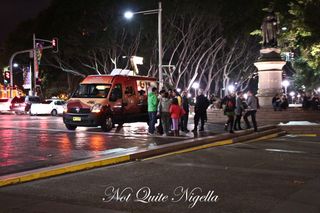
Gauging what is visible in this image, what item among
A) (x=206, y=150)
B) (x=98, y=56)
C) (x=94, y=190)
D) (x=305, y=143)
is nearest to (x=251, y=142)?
(x=305, y=143)

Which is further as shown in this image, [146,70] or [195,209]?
[146,70]

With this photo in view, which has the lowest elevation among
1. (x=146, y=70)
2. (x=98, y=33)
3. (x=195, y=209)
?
(x=195, y=209)

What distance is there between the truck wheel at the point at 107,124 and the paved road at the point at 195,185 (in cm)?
704

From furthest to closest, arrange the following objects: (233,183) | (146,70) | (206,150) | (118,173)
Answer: (146,70)
(206,150)
(118,173)
(233,183)

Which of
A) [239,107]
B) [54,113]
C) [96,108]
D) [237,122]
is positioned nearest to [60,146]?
[96,108]

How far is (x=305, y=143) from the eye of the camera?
16.5 m

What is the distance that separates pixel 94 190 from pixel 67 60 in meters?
43.8

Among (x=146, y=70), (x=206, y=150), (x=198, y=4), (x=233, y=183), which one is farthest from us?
(x=146, y=70)

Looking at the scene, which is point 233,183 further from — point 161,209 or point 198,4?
point 198,4

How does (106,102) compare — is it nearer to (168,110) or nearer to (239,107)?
(168,110)

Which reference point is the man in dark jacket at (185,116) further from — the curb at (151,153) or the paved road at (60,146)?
the curb at (151,153)

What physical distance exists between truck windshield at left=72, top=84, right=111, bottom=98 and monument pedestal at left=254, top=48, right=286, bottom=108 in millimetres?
12587

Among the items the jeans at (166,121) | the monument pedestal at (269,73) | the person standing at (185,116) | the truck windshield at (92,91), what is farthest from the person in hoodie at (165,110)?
the monument pedestal at (269,73)

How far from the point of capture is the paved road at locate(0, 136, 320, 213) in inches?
298
